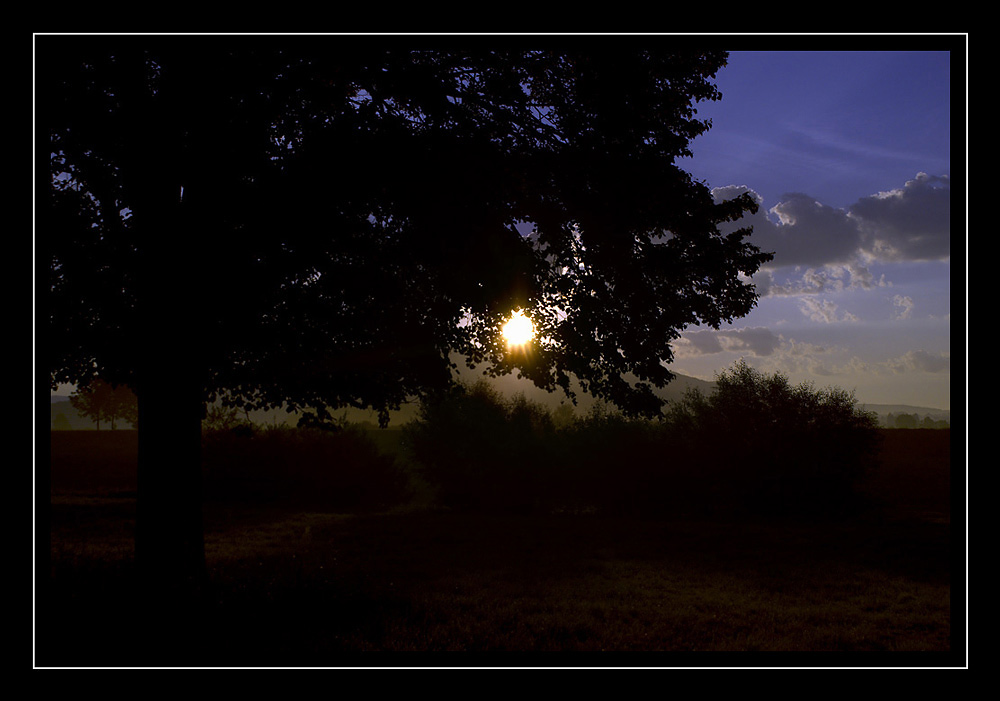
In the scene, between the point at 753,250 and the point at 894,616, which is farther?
the point at 894,616

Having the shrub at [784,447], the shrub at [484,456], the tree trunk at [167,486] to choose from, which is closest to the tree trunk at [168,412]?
the tree trunk at [167,486]

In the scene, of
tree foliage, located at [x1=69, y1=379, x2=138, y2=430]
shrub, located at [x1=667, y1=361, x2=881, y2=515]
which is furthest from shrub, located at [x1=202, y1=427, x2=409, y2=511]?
tree foliage, located at [x1=69, y1=379, x2=138, y2=430]

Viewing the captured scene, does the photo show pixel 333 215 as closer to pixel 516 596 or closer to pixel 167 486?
pixel 167 486

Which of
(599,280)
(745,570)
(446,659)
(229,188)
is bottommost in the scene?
(745,570)

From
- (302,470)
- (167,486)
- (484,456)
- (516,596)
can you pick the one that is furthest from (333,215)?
(302,470)

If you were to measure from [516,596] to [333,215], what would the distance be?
8.58 meters

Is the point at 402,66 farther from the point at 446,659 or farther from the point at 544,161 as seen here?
the point at 446,659

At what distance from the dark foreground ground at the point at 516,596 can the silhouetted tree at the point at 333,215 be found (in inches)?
68.3

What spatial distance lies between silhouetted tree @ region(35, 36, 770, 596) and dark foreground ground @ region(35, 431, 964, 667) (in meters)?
1.73

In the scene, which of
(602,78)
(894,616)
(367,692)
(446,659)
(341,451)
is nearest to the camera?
(367,692)

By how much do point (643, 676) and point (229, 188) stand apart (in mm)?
8848

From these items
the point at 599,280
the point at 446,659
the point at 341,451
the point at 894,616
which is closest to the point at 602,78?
the point at 599,280

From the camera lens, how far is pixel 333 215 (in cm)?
Result: 868
